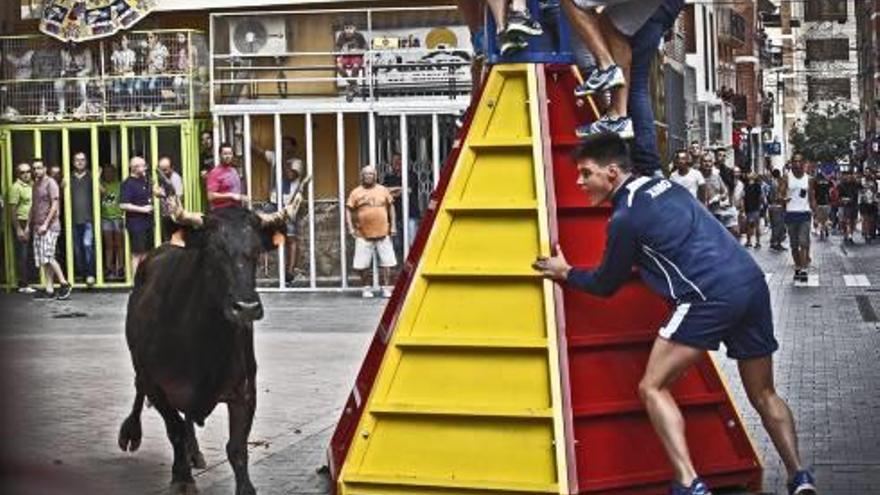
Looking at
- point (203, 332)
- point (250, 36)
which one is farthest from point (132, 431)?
point (250, 36)

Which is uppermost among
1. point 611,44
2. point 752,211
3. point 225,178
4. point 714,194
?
point 611,44

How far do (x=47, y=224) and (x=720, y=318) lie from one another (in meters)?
18.4

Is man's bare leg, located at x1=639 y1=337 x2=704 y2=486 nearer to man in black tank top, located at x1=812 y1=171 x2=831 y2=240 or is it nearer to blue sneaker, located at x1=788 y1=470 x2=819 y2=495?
blue sneaker, located at x1=788 y1=470 x2=819 y2=495

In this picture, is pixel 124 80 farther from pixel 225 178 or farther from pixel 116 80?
pixel 225 178

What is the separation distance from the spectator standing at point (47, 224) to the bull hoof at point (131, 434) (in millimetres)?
14458

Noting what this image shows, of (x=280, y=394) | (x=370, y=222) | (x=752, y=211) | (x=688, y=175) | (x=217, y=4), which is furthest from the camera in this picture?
(x=752, y=211)

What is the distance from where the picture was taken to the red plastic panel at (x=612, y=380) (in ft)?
26.5

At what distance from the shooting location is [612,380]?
8250 millimetres

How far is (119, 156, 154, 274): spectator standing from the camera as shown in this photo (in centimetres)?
2416

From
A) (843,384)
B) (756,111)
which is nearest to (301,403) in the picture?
(843,384)

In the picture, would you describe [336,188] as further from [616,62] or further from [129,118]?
[616,62]

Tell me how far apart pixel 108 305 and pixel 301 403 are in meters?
11.2

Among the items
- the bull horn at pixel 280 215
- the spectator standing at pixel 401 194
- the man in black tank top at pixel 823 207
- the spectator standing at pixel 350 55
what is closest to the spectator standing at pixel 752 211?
the man in black tank top at pixel 823 207

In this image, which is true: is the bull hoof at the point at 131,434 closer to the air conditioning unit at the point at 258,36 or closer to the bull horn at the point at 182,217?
the bull horn at the point at 182,217
